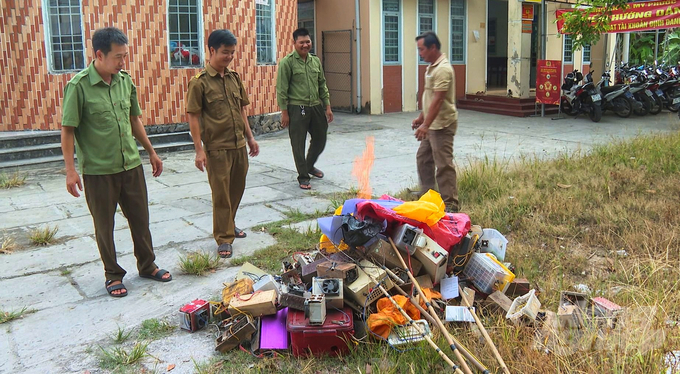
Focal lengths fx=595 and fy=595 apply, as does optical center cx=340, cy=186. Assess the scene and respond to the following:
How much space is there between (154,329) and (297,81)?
4.23 meters

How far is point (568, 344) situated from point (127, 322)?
270cm

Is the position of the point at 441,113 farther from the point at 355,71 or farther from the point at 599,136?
the point at 355,71

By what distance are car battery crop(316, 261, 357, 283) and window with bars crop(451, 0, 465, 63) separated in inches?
522

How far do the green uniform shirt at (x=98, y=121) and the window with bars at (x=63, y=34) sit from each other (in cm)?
611

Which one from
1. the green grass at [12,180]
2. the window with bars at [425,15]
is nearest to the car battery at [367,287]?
the green grass at [12,180]

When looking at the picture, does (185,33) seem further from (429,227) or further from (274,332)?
(274,332)

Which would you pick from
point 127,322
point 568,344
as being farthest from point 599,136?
point 127,322

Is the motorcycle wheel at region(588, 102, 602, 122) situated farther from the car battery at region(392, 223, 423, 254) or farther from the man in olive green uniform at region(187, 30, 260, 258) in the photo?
the car battery at region(392, 223, 423, 254)

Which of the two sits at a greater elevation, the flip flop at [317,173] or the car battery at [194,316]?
the flip flop at [317,173]

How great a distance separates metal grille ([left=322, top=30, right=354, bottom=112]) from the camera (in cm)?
1505

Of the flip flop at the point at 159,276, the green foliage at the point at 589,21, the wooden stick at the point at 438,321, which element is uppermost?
the green foliage at the point at 589,21

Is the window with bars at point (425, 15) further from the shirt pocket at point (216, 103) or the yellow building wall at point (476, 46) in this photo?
the shirt pocket at point (216, 103)

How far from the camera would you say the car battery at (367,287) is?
3580 millimetres

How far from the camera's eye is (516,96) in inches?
588
